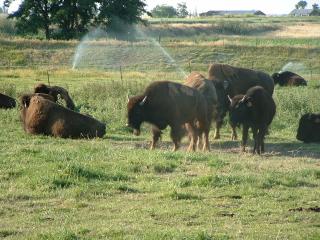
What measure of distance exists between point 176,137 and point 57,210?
7815 mm

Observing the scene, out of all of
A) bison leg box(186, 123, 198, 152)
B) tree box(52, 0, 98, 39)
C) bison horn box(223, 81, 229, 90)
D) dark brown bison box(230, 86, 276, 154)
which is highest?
tree box(52, 0, 98, 39)

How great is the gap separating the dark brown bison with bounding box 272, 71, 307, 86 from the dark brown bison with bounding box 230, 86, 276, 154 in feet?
70.3

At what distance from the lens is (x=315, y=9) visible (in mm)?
168125

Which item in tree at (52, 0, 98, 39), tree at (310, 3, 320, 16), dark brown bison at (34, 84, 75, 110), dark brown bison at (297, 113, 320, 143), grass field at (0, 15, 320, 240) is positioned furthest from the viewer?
tree at (310, 3, 320, 16)

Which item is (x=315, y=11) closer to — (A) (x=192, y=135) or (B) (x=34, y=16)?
(B) (x=34, y=16)

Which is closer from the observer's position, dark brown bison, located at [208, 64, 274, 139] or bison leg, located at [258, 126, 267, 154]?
bison leg, located at [258, 126, 267, 154]

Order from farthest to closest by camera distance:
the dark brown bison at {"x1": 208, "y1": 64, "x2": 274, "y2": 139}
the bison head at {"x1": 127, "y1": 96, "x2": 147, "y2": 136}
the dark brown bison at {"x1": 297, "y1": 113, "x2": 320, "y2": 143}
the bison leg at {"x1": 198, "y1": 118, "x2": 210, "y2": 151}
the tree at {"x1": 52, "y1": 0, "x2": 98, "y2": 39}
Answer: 1. the tree at {"x1": 52, "y1": 0, "x2": 98, "y2": 39}
2. the dark brown bison at {"x1": 208, "y1": 64, "x2": 274, "y2": 139}
3. the dark brown bison at {"x1": 297, "y1": 113, "x2": 320, "y2": 143}
4. the bison leg at {"x1": 198, "y1": 118, "x2": 210, "y2": 151}
5. the bison head at {"x1": 127, "y1": 96, "x2": 147, "y2": 136}

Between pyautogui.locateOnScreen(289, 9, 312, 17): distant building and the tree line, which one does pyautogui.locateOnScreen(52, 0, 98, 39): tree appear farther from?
pyautogui.locateOnScreen(289, 9, 312, 17): distant building

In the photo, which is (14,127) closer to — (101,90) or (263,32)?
(101,90)

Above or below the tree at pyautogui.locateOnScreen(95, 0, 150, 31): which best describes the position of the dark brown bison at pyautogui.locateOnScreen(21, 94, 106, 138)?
below

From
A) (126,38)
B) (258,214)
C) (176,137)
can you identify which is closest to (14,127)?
(176,137)

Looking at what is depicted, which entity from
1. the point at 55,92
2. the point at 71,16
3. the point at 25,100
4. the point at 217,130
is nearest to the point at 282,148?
the point at 217,130

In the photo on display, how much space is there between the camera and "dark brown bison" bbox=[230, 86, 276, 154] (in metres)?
17.8

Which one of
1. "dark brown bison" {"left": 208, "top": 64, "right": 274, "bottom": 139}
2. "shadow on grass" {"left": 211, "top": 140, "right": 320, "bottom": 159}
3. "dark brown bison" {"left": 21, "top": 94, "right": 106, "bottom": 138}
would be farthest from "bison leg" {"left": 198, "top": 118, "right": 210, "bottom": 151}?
"dark brown bison" {"left": 208, "top": 64, "right": 274, "bottom": 139}
